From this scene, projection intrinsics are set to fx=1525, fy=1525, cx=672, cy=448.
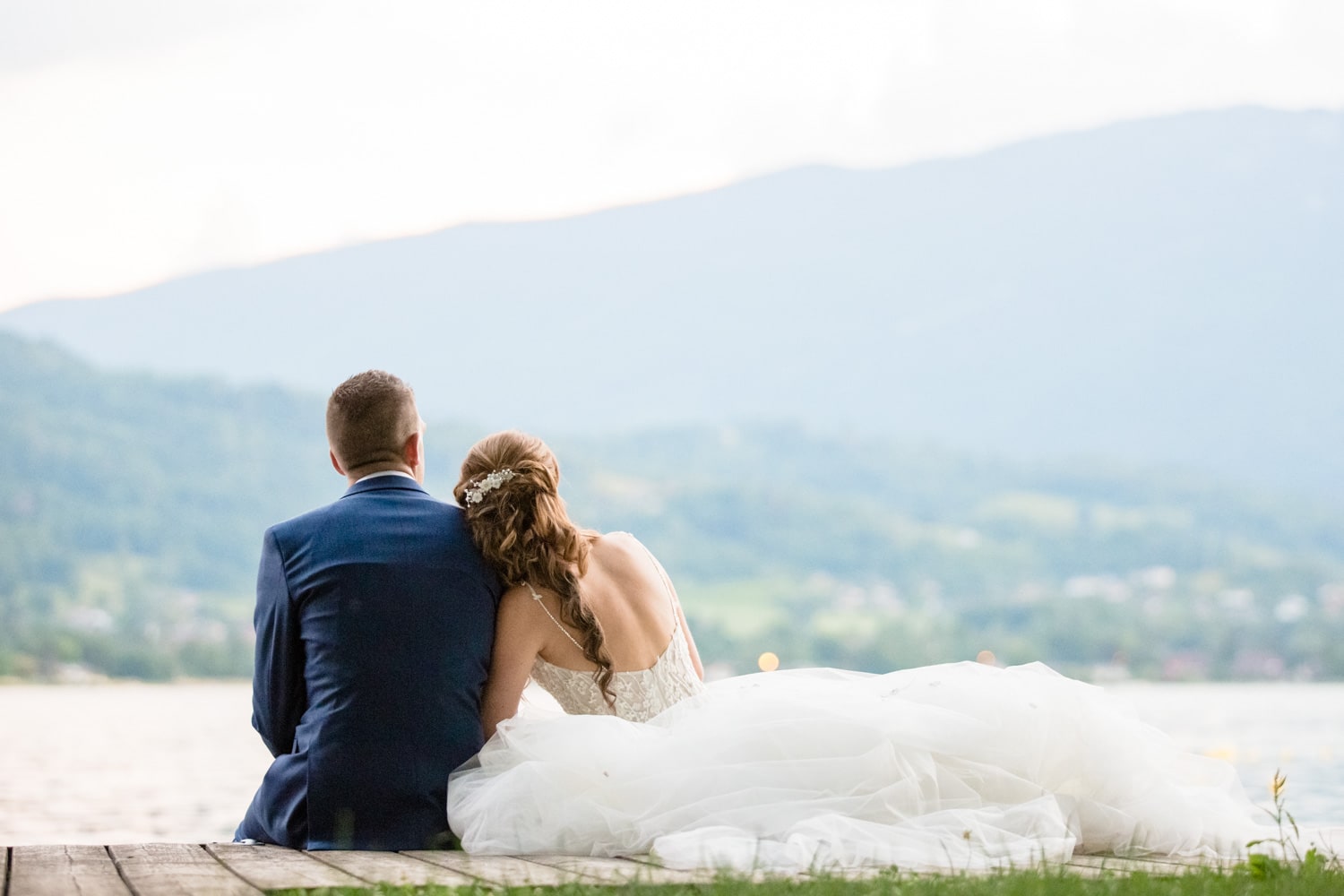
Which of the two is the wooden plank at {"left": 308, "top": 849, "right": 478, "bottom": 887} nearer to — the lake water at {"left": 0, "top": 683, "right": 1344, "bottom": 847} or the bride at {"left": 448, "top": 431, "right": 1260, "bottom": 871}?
the bride at {"left": 448, "top": 431, "right": 1260, "bottom": 871}

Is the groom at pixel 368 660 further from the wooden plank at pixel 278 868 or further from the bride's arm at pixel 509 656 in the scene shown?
the wooden plank at pixel 278 868

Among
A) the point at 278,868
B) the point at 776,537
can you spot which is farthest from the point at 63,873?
the point at 776,537

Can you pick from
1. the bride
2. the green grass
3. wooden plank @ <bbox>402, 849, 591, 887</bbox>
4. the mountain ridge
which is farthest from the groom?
the mountain ridge

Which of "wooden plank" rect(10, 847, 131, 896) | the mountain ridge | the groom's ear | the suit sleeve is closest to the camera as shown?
"wooden plank" rect(10, 847, 131, 896)

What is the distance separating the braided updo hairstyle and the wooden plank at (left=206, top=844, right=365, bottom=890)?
110cm

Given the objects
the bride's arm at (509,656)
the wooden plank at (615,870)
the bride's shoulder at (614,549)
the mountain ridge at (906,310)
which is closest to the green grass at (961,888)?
the wooden plank at (615,870)

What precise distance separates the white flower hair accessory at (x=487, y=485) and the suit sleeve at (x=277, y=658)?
634 mm

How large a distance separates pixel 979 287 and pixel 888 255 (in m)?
15.3

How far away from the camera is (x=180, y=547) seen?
294 ft

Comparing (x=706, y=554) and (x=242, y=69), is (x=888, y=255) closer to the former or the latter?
(x=242, y=69)

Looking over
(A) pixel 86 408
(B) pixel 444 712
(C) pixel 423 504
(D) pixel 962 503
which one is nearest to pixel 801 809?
(B) pixel 444 712

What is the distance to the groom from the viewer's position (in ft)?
14.9

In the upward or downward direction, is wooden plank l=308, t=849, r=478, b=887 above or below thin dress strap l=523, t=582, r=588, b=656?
below

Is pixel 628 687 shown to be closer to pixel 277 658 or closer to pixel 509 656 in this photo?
pixel 509 656
